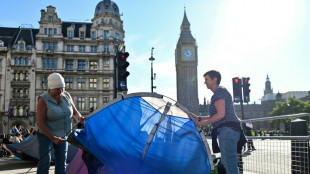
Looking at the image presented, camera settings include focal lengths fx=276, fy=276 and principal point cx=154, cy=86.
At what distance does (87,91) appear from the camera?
1577 inches

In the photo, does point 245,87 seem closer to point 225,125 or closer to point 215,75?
point 215,75

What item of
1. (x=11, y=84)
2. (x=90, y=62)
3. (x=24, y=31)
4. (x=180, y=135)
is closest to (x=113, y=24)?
(x=90, y=62)

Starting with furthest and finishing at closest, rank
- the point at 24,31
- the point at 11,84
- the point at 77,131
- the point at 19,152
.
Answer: the point at 24,31 → the point at 11,84 → the point at 19,152 → the point at 77,131

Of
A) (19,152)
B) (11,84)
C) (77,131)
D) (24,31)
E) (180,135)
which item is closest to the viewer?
(77,131)

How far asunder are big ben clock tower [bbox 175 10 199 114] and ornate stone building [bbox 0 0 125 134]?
75681mm

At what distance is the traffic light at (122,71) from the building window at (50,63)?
32.7 meters

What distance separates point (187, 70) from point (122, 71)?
109m

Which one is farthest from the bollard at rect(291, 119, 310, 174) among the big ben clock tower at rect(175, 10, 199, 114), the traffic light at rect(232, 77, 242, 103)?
the big ben clock tower at rect(175, 10, 199, 114)

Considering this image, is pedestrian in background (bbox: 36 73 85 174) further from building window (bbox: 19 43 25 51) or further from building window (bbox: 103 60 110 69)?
building window (bbox: 19 43 25 51)

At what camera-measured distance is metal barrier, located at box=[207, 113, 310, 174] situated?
470cm

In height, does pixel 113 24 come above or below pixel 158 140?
above

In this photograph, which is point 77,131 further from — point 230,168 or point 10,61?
point 10,61

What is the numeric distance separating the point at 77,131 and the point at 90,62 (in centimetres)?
3842

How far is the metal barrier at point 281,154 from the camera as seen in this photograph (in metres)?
4.70
